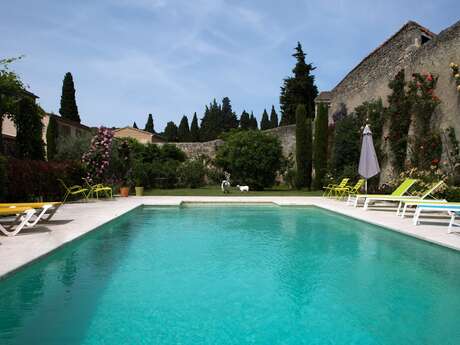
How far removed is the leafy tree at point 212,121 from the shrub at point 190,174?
99.4 ft

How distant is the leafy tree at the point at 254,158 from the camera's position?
1855 centimetres

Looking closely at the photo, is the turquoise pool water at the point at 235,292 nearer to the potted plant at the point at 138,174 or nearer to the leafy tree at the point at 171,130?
the potted plant at the point at 138,174

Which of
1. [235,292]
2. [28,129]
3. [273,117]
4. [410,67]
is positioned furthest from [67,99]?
[235,292]

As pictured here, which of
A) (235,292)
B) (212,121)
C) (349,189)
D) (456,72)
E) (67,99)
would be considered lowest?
(235,292)

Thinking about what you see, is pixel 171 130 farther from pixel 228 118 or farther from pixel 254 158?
pixel 254 158

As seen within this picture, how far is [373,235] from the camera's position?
682 centimetres

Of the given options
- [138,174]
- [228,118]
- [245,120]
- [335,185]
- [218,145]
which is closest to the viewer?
[335,185]

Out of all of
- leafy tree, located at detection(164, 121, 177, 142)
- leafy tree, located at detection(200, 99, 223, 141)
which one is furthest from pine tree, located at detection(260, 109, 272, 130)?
leafy tree, located at detection(164, 121, 177, 142)

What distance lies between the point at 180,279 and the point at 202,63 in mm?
12445

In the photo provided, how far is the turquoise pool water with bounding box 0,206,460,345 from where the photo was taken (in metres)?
2.81

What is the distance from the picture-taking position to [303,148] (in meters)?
19.3

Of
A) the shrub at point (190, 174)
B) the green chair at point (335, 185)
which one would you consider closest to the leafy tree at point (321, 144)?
the green chair at point (335, 185)

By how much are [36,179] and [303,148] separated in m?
12.4

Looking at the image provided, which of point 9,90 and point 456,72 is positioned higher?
point 456,72
